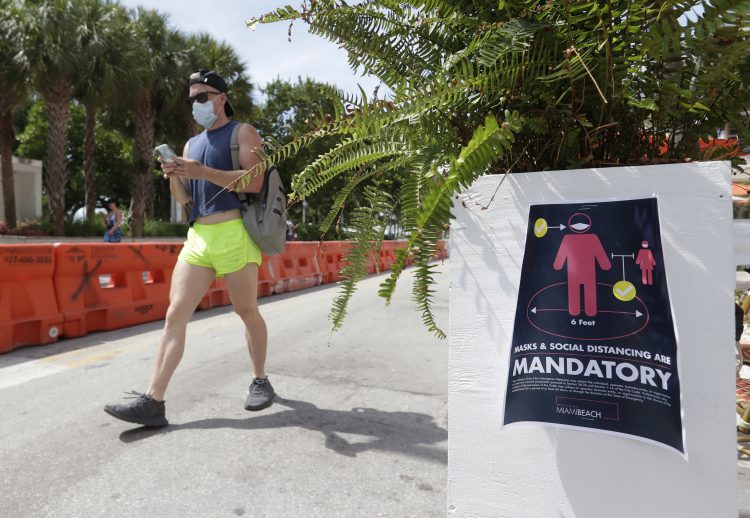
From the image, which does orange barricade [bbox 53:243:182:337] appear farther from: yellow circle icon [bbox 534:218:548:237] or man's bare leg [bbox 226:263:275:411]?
yellow circle icon [bbox 534:218:548:237]

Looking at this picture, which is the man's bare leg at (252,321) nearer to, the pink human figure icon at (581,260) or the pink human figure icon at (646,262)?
the pink human figure icon at (581,260)

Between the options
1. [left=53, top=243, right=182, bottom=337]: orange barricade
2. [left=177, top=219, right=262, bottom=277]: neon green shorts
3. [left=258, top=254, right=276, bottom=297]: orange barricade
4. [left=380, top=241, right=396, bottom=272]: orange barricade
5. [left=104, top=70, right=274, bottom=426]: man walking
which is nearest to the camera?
[left=380, top=241, right=396, bottom=272]: orange barricade

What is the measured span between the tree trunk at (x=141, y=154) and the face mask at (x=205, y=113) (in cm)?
1907

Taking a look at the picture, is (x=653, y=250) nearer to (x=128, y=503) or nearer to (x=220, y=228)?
(x=128, y=503)

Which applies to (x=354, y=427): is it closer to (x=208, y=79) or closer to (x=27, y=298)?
(x=208, y=79)

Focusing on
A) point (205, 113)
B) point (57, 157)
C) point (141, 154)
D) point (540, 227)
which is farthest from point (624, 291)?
point (141, 154)

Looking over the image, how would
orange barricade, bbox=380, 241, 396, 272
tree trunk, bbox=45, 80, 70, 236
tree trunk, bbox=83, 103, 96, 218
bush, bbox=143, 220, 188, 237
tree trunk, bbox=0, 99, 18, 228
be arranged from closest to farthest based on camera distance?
orange barricade, bbox=380, 241, 396, 272, tree trunk, bbox=0, 99, 18, 228, tree trunk, bbox=45, 80, 70, 236, tree trunk, bbox=83, 103, 96, 218, bush, bbox=143, 220, 188, 237

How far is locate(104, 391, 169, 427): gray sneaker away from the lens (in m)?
2.56

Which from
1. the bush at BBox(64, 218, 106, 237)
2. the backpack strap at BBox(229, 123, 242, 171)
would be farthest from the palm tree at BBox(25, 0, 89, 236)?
the backpack strap at BBox(229, 123, 242, 171)

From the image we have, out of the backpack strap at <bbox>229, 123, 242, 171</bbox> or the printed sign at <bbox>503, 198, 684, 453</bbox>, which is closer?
the printed sign at <bbox>503, 198, 684, 453</bbox>

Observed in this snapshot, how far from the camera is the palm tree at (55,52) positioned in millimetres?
15484

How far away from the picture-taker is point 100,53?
16.7 meters

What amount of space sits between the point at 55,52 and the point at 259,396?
17.2m

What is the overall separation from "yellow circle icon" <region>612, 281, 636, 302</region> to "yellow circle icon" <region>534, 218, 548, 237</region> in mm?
180
